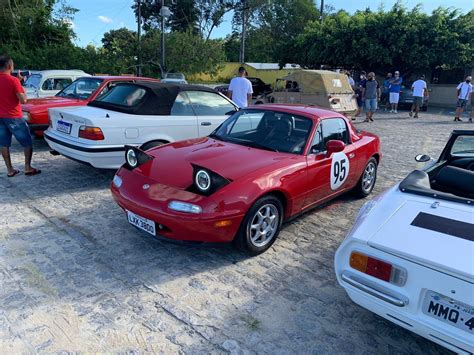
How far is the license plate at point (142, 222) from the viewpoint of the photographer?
134 inches

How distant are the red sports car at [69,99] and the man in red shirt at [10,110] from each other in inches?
62.0

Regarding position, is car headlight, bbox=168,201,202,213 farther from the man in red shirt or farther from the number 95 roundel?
the man in red shirt

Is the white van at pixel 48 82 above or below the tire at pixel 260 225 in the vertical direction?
above

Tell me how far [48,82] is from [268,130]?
25.7 ft

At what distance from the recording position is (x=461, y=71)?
23859 millimetres

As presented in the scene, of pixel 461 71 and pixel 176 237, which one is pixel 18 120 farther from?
pixel 461 71

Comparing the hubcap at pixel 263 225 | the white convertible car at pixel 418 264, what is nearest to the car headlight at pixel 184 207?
the hubcap at pixel 263 225

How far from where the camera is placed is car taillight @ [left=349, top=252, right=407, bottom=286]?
2232 mm

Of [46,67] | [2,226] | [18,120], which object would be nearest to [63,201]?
[2,226]

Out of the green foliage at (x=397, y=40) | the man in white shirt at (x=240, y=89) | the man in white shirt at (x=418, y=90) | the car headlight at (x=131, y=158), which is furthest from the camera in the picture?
the green foliage at (x=397, y=40)

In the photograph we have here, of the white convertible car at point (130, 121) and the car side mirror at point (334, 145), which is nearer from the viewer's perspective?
the car side mirror at point (334, 145)

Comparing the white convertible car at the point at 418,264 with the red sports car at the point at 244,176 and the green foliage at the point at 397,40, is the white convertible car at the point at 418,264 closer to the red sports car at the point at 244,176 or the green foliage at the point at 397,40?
the red sports car at the point at 244,176

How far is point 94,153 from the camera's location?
5.14 m

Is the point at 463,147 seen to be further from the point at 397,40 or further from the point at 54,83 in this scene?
the point at 397,40
